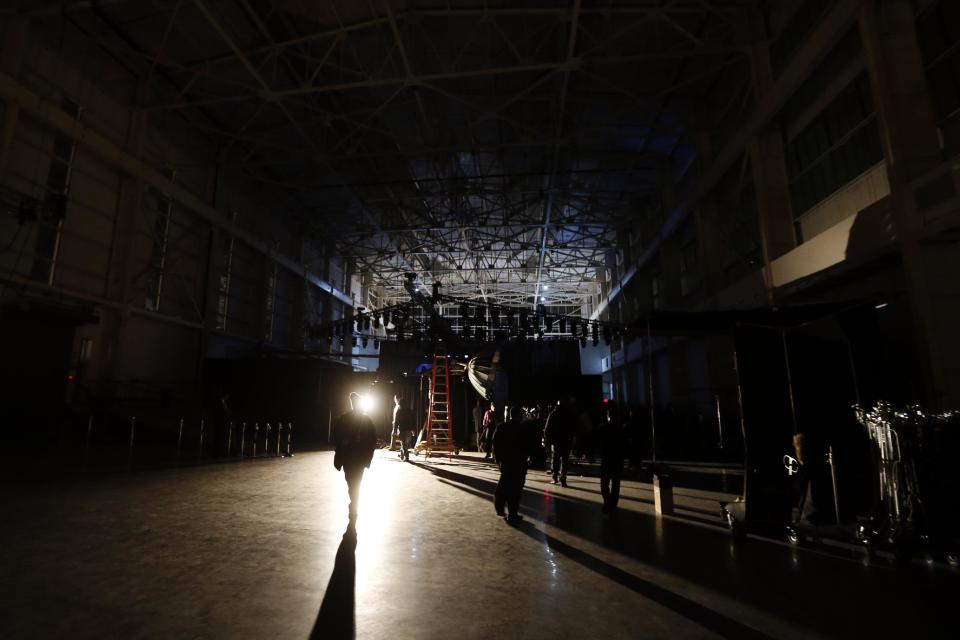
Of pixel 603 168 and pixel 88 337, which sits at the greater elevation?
pixel 603 168

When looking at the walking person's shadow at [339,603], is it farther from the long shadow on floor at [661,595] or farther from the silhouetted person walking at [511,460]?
the silhouetted person walking at [511,460]

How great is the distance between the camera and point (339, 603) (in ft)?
9.30

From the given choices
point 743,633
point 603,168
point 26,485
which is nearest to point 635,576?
point 743,633

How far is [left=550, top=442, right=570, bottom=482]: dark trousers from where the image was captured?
8.12 m

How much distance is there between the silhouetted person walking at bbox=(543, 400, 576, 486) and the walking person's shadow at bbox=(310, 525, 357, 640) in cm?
501

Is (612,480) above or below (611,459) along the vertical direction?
below

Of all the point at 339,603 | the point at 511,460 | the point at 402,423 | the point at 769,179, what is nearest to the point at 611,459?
the point at 511,460

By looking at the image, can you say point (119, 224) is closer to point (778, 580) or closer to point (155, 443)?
point (155, 443)

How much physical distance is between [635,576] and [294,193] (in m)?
22.7

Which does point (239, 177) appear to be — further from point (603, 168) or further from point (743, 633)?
point (743, 633)

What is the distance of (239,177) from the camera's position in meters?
19.1

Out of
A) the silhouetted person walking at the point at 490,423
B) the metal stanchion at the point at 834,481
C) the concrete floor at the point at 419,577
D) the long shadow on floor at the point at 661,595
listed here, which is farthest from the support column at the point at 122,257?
the metal stanchion at the point at 834,481

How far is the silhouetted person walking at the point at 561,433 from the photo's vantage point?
27.0 ft

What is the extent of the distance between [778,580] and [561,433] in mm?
4942
